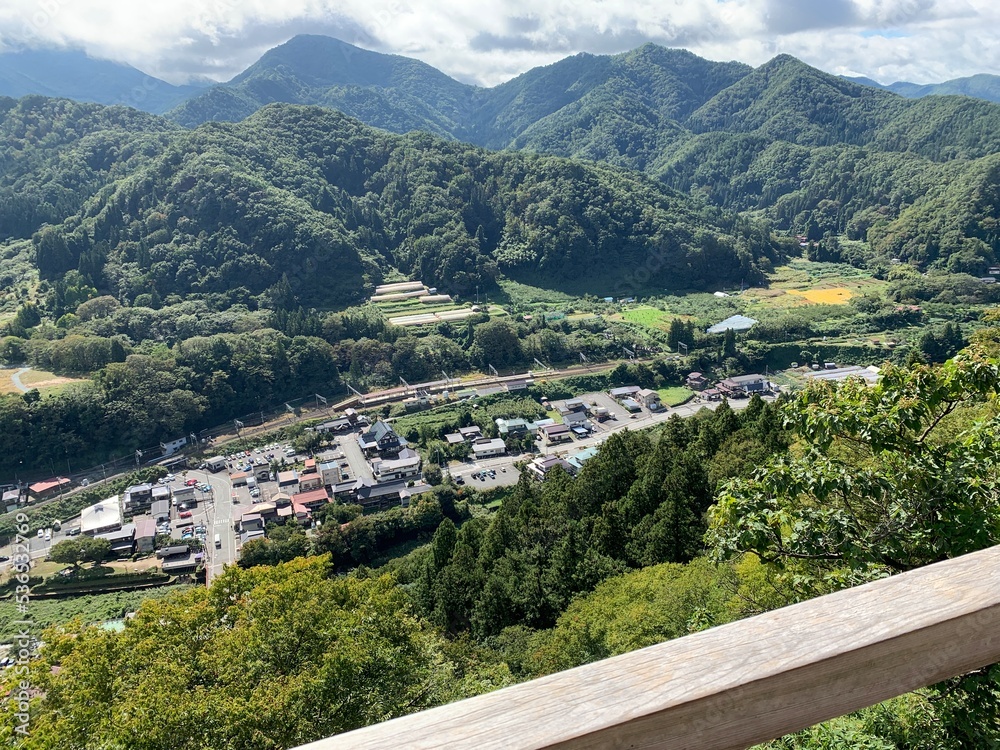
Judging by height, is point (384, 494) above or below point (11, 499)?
below

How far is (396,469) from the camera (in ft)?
82.4

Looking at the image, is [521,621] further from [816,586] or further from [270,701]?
[816,586]

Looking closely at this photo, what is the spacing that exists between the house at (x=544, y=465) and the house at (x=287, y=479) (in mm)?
9277

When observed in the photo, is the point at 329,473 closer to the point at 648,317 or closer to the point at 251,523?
the point at 251,523

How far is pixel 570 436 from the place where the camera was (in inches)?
1118

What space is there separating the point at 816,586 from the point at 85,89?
153381 millimetres

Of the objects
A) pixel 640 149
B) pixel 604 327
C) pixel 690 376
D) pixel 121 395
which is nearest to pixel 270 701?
pixel 121 395

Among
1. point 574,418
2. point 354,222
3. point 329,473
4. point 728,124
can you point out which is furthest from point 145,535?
point 728,124

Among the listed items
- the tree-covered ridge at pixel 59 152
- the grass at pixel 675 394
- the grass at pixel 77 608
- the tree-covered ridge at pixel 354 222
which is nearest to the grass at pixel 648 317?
the tree-covered ridge at pixel 354 222

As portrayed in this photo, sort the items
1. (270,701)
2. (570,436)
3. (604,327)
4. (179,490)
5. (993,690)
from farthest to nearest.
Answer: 1. (604,327)
2. (570,436)
3. (179,490)
4. (270,701)
5. (993,690)

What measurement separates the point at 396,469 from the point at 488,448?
13.7 feet

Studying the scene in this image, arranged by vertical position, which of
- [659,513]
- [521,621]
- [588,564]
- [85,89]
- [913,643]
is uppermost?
[85,89]

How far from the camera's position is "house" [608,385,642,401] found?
107 ft

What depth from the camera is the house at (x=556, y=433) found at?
28078 millimetres
